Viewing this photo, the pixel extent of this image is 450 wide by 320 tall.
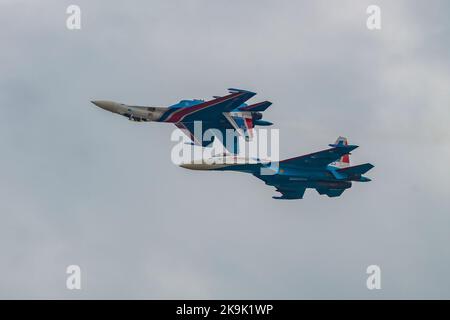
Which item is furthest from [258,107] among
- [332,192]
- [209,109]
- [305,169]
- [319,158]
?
[332,192]

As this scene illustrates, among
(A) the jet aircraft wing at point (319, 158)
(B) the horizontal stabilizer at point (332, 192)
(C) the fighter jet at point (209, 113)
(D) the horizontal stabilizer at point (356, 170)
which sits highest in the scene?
(C) the fighter jet at point (209, 113)

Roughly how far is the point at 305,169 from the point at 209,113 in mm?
10320

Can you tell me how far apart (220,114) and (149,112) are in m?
6.37

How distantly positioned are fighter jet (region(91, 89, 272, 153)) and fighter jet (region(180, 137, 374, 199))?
4568mm

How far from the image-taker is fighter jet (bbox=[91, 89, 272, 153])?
111250 mm

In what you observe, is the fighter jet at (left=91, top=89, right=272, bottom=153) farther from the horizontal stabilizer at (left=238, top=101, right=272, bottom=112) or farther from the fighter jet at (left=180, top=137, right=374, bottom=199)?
the fighter jet at (left=180, top=137, right=374, bottom=199)

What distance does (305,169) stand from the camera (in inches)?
4311

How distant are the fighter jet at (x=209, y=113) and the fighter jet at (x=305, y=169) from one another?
15.0 ft

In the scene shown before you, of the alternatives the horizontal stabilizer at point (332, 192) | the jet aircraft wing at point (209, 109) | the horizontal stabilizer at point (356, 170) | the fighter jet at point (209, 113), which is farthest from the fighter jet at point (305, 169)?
the jet aircraft wing at point (209, 109)

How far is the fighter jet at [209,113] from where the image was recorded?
4380 inches

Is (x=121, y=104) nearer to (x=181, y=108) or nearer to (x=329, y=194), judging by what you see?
(x=181, y=108)

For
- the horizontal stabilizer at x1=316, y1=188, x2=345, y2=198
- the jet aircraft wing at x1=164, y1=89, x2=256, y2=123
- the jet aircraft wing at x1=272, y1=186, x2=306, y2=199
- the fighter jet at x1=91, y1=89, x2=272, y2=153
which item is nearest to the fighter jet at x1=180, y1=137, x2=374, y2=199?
the horizontal stabilizer at x1=316, y1=188, x2=345, y2=198

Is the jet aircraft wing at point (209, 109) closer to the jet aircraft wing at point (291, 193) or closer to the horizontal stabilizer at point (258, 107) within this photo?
the horizontal stabilizer at point (258, 107)

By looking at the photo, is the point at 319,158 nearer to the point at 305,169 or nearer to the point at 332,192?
the point at 305,169
